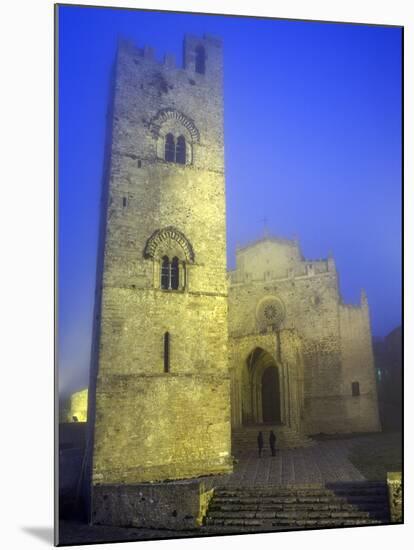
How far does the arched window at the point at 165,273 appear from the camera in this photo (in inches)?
484

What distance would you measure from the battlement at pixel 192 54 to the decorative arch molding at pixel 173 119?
0.94m

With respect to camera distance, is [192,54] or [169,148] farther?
[169,148]

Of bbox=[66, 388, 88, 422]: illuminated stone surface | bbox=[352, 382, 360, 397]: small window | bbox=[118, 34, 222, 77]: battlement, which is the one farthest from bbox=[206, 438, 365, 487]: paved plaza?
bbox=[118, 34, 222, 77]: battlement

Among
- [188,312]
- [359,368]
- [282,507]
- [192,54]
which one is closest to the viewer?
[282,507]

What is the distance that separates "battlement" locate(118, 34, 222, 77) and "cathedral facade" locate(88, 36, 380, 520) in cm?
3

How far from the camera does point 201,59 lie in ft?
39.8

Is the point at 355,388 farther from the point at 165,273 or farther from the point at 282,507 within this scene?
the point at 165,273

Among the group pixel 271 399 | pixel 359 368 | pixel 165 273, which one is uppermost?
pixel 165 273

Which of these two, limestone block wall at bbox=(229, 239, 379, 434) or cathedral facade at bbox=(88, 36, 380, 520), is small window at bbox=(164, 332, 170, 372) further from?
limestone block wall at bbox=(229, 239, 379, 434)

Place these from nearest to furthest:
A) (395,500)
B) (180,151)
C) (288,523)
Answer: (288,523) → (395,500) → (180,151)

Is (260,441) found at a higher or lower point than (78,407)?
lower

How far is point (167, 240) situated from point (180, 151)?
1851mm

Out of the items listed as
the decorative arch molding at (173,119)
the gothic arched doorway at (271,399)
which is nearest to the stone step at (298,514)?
the gothic arched doorway at (271,399)

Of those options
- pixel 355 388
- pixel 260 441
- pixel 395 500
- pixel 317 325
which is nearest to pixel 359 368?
pixel 355 388
